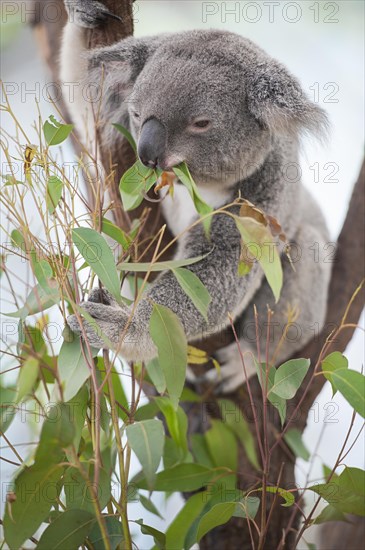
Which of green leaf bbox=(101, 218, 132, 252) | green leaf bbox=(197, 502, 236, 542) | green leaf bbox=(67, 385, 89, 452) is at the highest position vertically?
green leaf bbox=(101, 218, 132, 252)

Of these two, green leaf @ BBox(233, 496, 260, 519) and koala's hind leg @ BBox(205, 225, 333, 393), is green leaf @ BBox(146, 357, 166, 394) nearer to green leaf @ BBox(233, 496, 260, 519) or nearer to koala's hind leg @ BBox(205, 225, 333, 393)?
green leaf @ BBox(233, 496, 260, 519)

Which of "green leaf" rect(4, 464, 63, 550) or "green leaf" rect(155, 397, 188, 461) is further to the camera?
"green leaf" rect(155, 397, 188, 461)

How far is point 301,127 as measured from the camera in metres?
1.79

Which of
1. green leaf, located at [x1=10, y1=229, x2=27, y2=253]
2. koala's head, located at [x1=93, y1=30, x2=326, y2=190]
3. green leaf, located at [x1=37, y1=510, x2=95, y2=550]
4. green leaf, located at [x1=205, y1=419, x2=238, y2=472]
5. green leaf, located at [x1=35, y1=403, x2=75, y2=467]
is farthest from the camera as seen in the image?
green leaf, located at [x1=205, y1=419, x2=238, y2=472]

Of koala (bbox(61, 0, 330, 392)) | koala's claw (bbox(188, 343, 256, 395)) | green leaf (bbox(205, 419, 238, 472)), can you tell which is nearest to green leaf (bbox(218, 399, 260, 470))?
green leaf (bbox(205, 419, 238, 472))

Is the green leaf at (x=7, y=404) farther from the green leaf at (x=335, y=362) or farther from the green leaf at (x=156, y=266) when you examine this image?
the green leaf at (x=335, y=362)

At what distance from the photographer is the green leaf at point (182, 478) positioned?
5.65ft

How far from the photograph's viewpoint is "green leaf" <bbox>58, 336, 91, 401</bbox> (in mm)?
1155

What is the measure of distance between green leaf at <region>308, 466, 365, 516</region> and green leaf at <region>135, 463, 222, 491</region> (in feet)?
1.42

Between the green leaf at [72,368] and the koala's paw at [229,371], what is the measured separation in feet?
4.45

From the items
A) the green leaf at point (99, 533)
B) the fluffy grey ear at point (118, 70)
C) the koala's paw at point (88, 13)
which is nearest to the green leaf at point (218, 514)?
the green leaf at point (99, 533)

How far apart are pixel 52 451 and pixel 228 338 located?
1584 millimetres

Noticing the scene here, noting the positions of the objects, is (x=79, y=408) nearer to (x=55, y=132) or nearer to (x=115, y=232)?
(x=115, y=232)

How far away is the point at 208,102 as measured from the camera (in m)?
1.72
